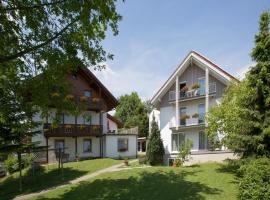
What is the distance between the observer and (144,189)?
52.5ft

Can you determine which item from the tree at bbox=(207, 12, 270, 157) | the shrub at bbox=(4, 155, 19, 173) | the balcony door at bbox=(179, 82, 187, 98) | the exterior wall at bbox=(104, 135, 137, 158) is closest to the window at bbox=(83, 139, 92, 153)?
the exterior wall at bbox=(104, 135, 137, 158)

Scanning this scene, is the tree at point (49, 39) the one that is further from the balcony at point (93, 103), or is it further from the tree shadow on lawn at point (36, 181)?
the balcony at point (93, 103)

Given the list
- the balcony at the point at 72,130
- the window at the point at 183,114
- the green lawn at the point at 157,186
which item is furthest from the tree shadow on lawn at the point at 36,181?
the window at the point at 183,114

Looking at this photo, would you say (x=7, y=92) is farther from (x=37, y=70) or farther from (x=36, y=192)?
(x=36, y=192)

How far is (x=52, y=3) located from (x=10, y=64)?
3.14m

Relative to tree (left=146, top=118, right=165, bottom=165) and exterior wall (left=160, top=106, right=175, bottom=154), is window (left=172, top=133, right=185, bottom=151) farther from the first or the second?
tree (left=146, top=118, right=165, bottom=165)

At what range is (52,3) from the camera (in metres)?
10.8

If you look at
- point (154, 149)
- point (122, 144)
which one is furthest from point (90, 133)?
point (154, 149)

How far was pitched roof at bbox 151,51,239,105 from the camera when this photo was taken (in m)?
27.5

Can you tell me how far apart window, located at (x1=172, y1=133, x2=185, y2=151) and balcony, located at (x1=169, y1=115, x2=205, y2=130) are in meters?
1.05

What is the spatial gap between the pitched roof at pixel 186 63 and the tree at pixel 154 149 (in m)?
4.20

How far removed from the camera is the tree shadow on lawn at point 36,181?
20.8 m

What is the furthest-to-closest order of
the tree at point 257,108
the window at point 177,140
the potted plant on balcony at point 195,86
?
the window at point 177,140 → the potted plant on balcony at point 195,86 → the tree at point 257,108

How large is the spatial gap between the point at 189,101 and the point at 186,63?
3985 millimetres
